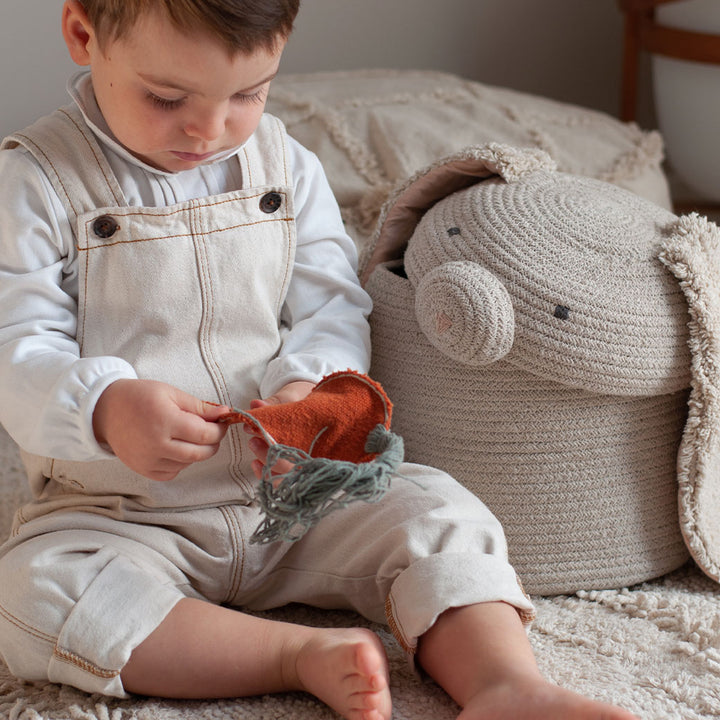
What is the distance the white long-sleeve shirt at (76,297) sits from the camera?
29.5 inches

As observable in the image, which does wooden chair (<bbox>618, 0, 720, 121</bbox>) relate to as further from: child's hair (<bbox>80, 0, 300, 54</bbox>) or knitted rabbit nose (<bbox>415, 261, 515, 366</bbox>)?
child's hair (<bbox>80, 0, 300, 54</bbox>)

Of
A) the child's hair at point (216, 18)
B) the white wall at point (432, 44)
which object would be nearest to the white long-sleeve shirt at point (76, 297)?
the child's hair at point (216, 18)

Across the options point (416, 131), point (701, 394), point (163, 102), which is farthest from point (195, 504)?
point (416, 131)

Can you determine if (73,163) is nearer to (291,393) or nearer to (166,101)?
(166,101)

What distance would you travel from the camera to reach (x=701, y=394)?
34.3 inches

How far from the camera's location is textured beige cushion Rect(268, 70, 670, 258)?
4.56 feet

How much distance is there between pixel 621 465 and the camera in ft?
2.93

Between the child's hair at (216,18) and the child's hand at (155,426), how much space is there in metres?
0.26

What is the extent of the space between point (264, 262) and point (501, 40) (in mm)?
1456

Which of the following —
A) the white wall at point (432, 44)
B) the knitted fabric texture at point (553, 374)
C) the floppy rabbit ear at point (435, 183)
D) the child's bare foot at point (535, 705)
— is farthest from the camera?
the white wall at point (432, 44)

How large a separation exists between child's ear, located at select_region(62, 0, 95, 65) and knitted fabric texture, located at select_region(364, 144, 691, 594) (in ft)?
1.14

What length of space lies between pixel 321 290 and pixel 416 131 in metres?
0.58

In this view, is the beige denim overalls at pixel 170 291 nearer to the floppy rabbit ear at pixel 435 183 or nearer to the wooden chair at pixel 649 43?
the floppy rabbit ear at pixel 435 183

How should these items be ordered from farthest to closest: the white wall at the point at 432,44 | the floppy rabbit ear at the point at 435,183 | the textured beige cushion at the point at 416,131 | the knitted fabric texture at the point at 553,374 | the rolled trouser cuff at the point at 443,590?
the white wall at the point at 432,44
the textured beige cushion at the point at 416,131
the floppy rabbit ear at the point at 435,183
the knitted fabric texture at the point at 553,374
the rolled trouser cuff at the point at 443,590
